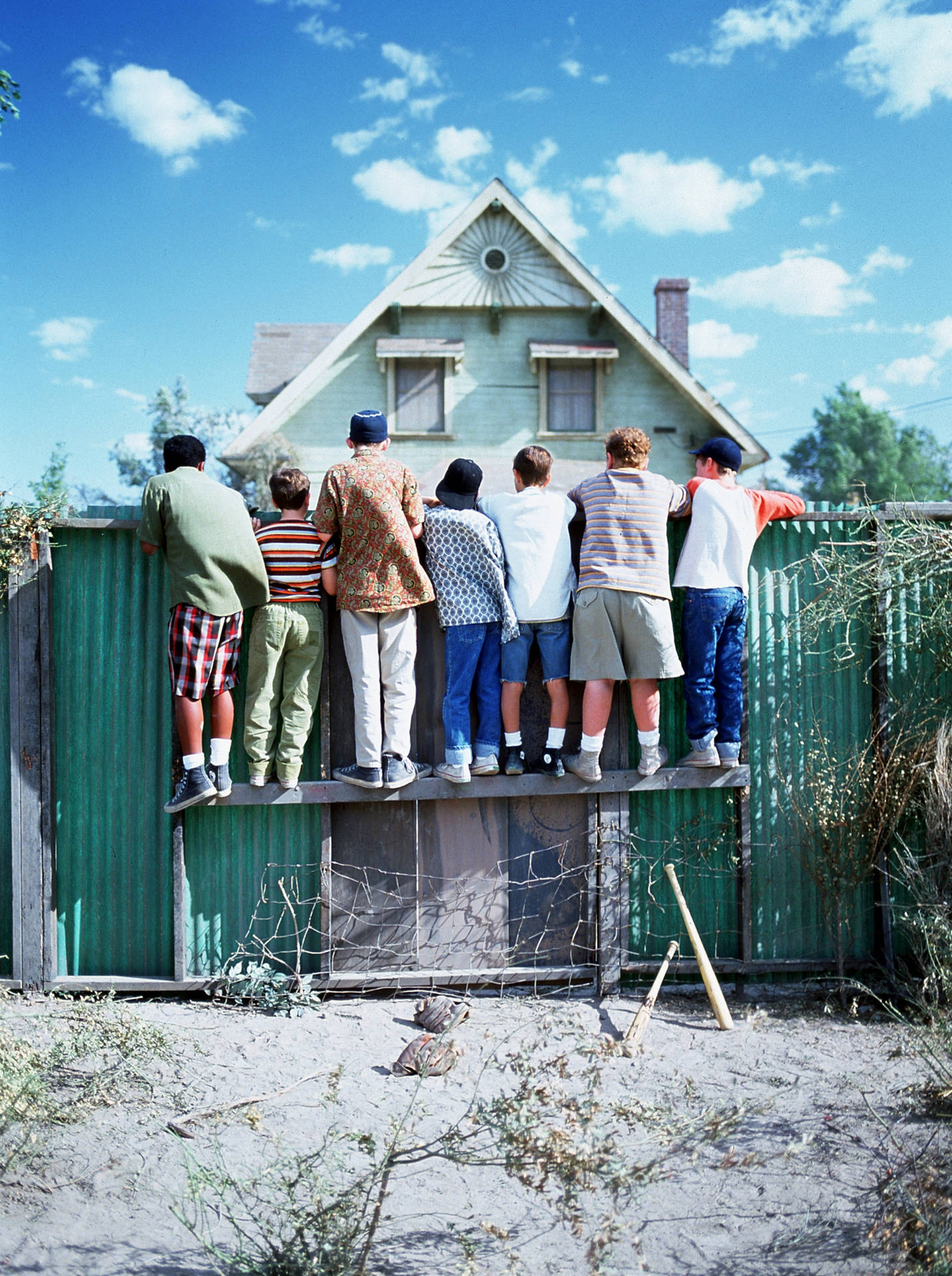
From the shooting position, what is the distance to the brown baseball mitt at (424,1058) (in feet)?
12.9

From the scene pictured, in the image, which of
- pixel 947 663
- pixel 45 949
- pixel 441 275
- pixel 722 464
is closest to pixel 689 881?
pixel 947 663

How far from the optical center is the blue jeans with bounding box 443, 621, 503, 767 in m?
4.66

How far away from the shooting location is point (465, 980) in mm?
4785

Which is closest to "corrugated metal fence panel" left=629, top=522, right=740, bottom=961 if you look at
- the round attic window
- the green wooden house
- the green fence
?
the green fence

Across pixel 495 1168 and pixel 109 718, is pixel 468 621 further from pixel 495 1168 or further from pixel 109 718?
pixel 495 1168

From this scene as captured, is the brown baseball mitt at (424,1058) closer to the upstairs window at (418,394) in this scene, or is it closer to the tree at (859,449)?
the upstairs window at (418,394)

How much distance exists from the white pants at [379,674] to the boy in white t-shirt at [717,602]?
4.49 ft

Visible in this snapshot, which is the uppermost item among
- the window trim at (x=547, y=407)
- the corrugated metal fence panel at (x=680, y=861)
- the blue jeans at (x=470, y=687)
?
the window trim at (x=547, y=407)

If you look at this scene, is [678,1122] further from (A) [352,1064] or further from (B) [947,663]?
(B) [947,663]

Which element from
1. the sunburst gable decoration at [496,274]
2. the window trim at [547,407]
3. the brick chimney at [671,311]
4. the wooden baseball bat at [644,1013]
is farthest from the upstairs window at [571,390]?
the wooden baseball bat at [644,1013]

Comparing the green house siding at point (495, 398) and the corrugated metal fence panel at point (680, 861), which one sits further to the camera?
the green house siding at point (495, 398)

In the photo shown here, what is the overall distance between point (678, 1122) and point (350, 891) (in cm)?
211

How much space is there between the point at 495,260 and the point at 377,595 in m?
12.6

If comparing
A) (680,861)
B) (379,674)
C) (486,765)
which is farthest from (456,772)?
(680,861)
